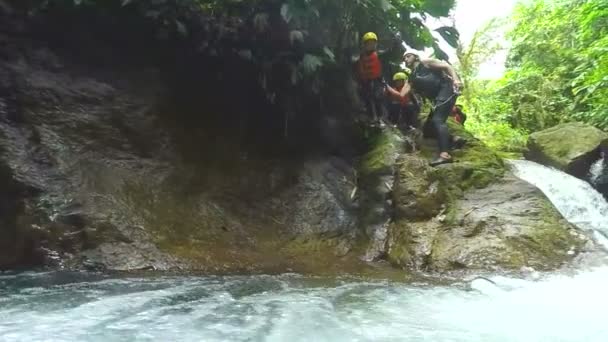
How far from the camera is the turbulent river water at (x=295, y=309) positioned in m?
2.71

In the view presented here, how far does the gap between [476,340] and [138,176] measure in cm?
355

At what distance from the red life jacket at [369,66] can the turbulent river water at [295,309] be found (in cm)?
398

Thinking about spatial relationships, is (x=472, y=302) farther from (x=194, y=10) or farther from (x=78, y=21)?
(x=78, y=21)

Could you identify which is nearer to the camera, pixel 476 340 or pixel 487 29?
pixel 476 340

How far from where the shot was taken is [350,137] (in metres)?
7.04

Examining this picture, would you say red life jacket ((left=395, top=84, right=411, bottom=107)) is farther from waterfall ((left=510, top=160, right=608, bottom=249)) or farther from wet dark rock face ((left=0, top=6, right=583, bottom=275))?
waterfall ((left=510, top=160, right=608, bottom=249))

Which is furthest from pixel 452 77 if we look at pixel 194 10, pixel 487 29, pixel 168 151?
pixel 487 29

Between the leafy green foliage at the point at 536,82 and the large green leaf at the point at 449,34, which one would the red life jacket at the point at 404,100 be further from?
the leafy green foliage at the point at 536,82

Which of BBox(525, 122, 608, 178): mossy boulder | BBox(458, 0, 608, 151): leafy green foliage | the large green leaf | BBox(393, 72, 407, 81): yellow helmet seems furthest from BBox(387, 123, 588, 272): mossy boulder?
BBox(458, 0, 608, 151): leafy green foliage

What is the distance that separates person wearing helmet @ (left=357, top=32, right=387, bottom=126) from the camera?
7.21 m

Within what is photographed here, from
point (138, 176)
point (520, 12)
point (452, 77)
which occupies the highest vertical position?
point (520, 12)

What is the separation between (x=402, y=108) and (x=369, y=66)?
1141mm

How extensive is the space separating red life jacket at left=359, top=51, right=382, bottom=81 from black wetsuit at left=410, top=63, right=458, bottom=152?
641 millimetres

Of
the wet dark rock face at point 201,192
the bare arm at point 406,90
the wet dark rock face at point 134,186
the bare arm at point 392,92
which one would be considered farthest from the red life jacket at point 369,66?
the wet dark rock face at point 134,186
